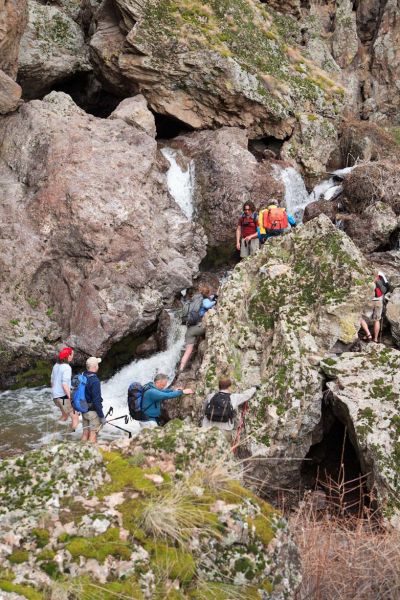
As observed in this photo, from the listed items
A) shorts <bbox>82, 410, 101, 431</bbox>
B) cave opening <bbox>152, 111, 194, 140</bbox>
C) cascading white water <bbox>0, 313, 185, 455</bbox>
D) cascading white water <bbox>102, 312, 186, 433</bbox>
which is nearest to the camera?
shorts <bbox>82, 410, 101, 431</bbox>

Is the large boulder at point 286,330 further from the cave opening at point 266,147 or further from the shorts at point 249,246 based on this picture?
the cave opening at point 266,147

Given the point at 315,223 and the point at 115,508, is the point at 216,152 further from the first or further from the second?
the point at 115,508

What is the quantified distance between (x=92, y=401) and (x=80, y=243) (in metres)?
6.78

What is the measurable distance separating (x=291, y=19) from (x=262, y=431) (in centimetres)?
2514

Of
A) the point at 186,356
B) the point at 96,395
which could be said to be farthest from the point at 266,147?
the point at 96,395

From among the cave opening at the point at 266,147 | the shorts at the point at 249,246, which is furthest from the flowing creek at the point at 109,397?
the cave opening at the point at 266,147

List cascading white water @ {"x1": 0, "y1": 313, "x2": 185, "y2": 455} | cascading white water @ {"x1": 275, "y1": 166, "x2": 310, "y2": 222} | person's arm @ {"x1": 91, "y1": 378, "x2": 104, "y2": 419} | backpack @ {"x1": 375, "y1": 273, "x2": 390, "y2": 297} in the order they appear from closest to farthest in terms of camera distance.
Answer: person's arm @ {"x1": 91, "y1": 378, "x2": 104, "y2": 419} → cascading white water @ {"x1": 0, "y1": 313, "x2": 185, "y2": 455} → backpack @ {"x1": 375, "y1": 273, "x2": 390, "y2": 297} → cascading white water @ {"x1": 275, "y1": 166, "x2": 310, "y2": 222}

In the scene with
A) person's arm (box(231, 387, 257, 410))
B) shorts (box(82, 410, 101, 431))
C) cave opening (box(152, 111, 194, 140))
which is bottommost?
shorts (box(82, 410, 101, 431))

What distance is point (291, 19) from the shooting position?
28625mm

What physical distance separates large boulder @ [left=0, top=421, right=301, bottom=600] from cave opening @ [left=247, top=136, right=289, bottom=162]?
21.2m

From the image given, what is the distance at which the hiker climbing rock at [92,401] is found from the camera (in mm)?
10961

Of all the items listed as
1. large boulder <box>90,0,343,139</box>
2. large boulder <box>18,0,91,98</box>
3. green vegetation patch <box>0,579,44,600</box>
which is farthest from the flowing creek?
green vegetation patch <box>0,579,44,600</box>

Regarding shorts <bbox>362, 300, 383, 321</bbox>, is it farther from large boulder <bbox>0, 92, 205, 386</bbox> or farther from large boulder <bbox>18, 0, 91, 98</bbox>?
large boulder <bbox>18, 0, 91, 98</bbox>

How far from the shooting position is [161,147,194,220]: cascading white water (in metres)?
20.7
